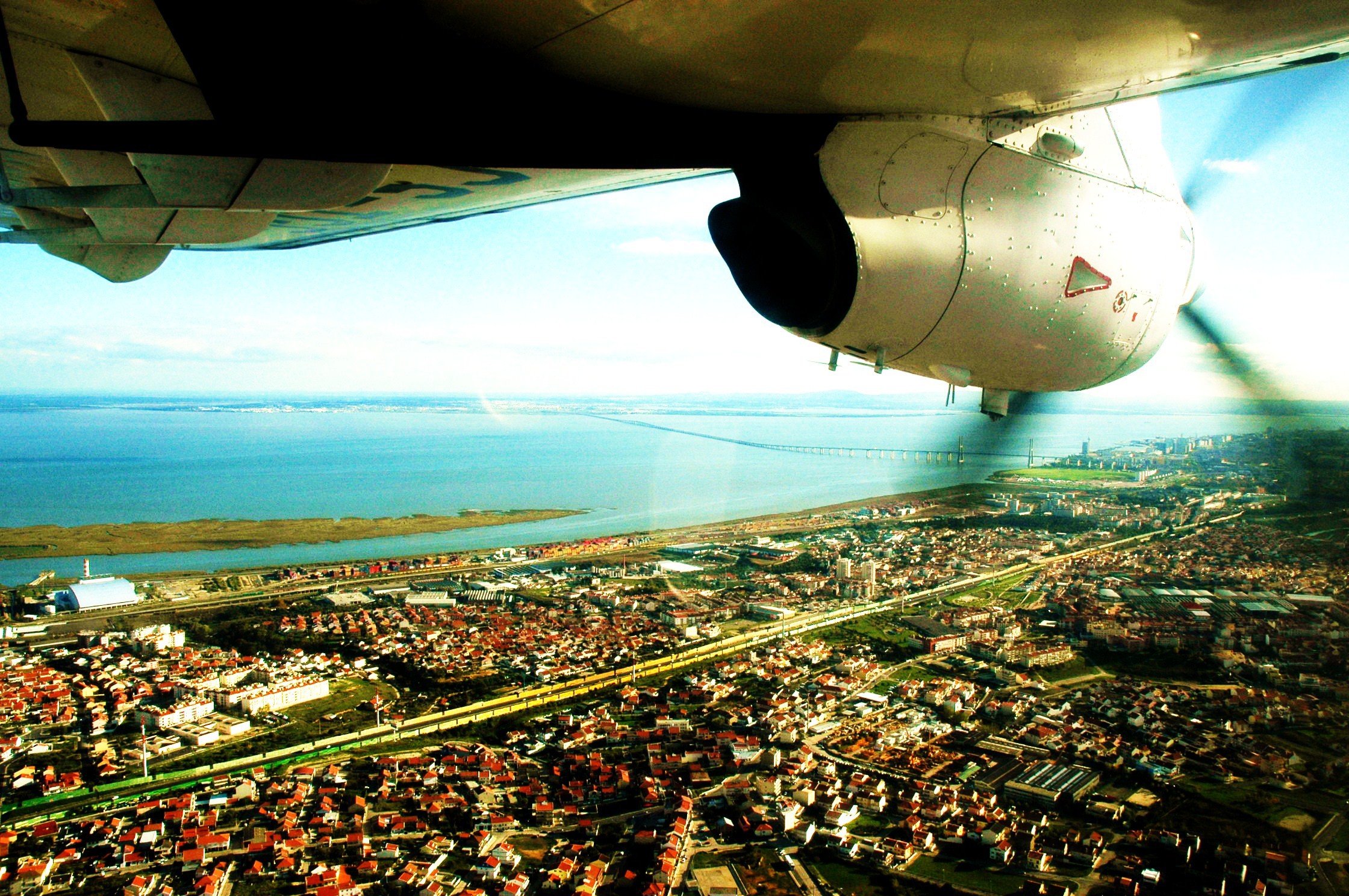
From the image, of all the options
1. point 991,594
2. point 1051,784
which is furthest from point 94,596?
point 991,594

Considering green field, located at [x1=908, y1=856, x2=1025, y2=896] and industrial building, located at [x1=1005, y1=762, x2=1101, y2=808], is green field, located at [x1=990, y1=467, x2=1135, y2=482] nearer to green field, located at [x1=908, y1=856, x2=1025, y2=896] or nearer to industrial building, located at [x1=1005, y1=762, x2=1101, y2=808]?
industrial building, located at [x1=1005, y1=762, x2=1101, y2=808]

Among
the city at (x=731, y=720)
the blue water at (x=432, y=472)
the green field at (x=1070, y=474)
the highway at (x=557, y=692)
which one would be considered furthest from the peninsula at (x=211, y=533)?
the green field at (x=1070, y=474)

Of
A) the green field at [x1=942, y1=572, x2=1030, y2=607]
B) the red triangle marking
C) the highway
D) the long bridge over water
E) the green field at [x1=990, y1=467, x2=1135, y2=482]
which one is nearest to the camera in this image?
the red triangle marking

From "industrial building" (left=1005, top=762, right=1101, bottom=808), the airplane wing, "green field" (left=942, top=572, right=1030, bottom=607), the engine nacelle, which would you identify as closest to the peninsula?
"green field" (left=942, top=572, right=1030, bottom=607)

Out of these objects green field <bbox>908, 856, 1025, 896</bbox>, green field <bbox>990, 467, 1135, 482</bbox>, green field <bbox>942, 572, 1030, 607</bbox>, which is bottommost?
green field <bbox>908, 856, 1025, 896</bbox>

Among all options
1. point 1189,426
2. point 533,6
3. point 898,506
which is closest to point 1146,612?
point 898,506

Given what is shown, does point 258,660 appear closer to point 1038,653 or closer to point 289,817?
point 289,817
